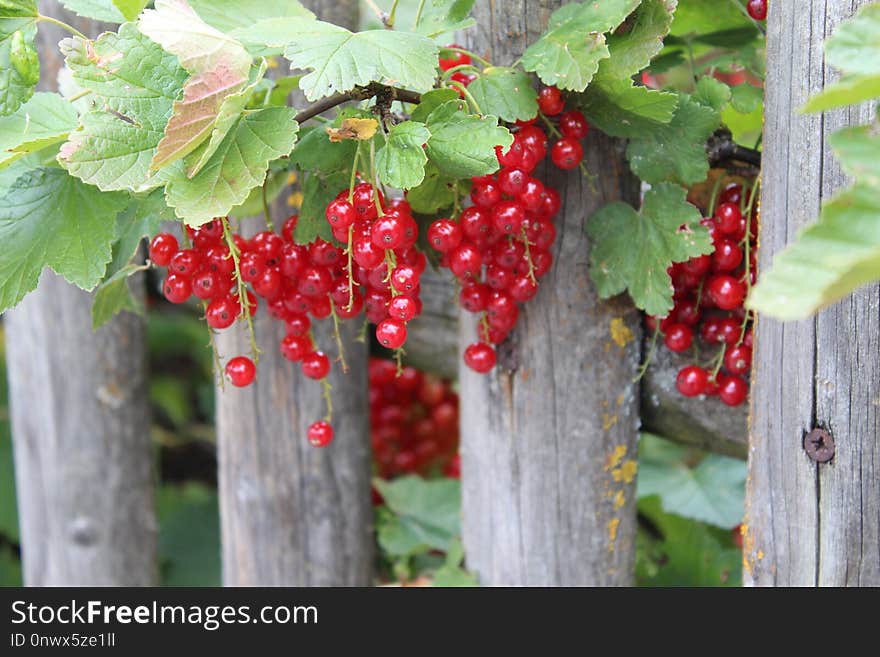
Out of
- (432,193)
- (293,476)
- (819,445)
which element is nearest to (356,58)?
(432,193)

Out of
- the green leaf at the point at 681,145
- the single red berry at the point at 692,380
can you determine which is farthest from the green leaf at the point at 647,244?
the single red berry at the point at 692,380

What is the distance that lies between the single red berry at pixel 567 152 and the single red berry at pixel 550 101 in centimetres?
4

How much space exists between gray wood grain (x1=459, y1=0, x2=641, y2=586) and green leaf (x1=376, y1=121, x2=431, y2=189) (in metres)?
0.30

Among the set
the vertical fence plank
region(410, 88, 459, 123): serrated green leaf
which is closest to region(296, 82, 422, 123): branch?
region(410, 88, 459, 123): serrated green leaf

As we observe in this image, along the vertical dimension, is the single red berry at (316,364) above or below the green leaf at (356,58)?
below

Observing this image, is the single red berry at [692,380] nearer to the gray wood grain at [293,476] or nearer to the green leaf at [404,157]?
the green leaf at [404,157]

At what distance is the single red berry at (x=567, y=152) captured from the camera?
3.50ft

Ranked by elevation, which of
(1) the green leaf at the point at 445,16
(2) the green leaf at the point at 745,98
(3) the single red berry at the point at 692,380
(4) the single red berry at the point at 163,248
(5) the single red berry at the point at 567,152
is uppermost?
(1) the green leaf at the point at 445,16

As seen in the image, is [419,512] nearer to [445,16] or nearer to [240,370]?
[240,370]

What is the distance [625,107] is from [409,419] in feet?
3.48

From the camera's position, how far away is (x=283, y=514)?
1.66 m

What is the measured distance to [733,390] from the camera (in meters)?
1.20

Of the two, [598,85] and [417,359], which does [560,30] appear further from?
[417,359]
